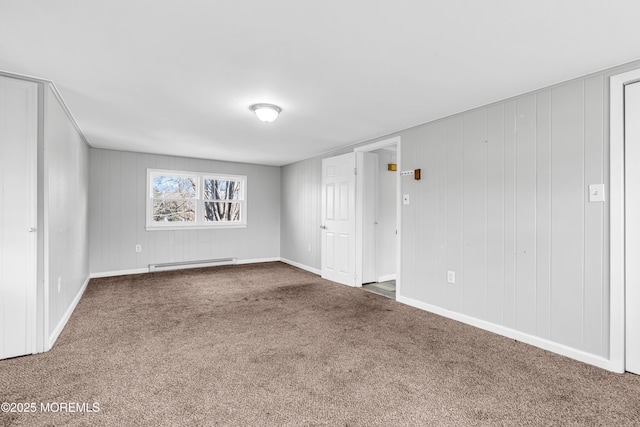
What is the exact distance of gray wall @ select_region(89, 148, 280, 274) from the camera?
217 inches

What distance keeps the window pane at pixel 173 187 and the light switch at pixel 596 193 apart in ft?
20.4

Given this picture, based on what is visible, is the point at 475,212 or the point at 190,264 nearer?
the point at 475,212

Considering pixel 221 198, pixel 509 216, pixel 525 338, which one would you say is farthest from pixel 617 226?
pixel 221 198

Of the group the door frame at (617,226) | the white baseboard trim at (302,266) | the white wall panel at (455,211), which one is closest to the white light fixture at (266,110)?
the white wall panel at (455,211)

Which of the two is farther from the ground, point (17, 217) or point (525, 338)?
point (17, 217)

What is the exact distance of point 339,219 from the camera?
530 cm

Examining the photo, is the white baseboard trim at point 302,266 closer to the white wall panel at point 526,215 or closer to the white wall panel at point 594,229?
the white wall panel at point 526,215

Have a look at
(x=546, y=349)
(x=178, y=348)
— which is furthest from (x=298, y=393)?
(x=546, y=349)

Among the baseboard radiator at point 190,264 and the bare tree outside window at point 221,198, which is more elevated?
the bare tree outside window at point 221,198

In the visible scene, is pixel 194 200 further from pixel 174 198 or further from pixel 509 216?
pixel 509 216

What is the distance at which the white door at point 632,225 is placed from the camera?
2.26 meters

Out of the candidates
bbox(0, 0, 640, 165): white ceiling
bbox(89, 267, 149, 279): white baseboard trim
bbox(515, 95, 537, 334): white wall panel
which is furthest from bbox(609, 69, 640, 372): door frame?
bbox(89, 267, 149, 279): white baseboard trim

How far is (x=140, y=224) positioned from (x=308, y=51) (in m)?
5.17

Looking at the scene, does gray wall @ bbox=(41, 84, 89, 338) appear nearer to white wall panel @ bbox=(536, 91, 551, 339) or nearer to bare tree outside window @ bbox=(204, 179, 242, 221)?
bare tree outside window @ bbox=(204, 179, 242, 221)
